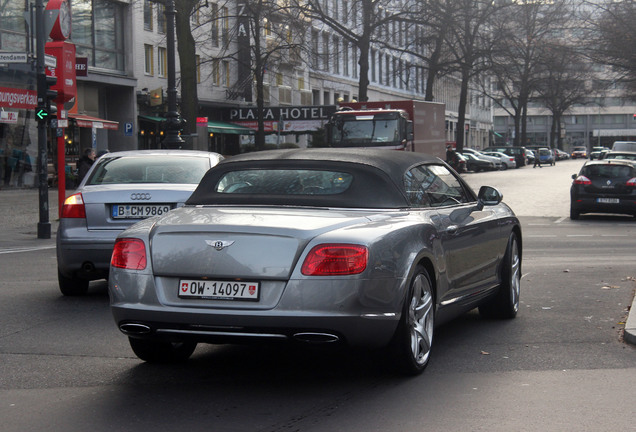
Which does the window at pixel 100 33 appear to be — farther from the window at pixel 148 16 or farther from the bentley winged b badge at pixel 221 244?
the bentley winged b badge at pixel 221 244

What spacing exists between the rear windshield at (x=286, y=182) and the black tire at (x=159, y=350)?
3.49ft

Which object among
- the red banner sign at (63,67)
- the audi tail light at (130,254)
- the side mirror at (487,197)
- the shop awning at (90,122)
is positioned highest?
the red banner sign at (63,67)

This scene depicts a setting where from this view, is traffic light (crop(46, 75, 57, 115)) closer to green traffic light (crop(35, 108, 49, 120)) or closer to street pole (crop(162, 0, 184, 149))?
green traffic light (crop(35, 108, 49, 120))

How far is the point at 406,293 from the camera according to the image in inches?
236

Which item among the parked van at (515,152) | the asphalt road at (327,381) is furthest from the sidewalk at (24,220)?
the parked van at (515,152)

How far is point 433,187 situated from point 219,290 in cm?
220

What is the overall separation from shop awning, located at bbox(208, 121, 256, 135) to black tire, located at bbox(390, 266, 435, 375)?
45.6m

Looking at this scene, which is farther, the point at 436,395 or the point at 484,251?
the point at 484,251

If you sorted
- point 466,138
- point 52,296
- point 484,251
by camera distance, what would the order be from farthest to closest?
point 466,138, point 52,296, point 484,251

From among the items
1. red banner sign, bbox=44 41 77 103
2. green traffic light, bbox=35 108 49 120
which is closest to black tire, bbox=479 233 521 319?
green traffic light, bbox=35 108 49 120

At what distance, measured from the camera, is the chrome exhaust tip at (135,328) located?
584 centimetres

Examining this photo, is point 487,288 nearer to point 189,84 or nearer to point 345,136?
point 189,84

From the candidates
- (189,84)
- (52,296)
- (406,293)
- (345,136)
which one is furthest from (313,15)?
(406,293)

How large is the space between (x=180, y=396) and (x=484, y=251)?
9.92 ft
